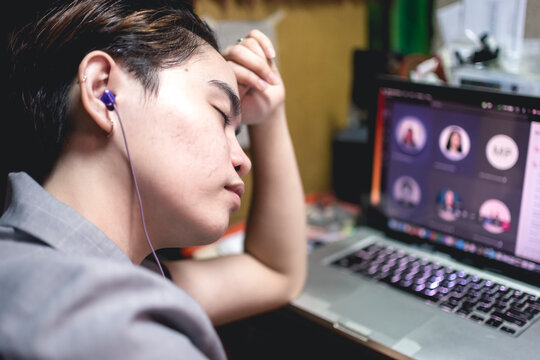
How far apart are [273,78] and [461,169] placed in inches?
15.5

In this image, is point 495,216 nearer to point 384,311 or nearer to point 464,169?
point 464,169

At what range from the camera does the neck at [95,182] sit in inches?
27.0

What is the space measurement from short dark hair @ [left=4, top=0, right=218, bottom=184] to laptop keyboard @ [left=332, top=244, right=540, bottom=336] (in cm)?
56

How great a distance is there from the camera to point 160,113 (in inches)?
26.3

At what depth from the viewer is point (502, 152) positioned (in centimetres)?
92

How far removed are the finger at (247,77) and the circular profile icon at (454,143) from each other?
1.18ft

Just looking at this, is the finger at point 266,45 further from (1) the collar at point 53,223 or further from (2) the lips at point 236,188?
(1) the collar at point 53,223

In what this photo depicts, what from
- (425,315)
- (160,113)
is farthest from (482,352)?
(160,113)

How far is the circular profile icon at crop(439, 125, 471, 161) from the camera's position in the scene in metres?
0.96

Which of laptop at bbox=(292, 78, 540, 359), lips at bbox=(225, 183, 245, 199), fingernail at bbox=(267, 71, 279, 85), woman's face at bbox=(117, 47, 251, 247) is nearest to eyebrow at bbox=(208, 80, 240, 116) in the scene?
woman's face at bbox=(117, 47, 251, 247)

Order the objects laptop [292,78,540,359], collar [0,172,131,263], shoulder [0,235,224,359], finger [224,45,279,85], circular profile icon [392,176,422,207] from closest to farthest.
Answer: shoulder [0,235,224,359] → collar [0,172,131,263] → laptop [292,78,540,359] → finger [224,45,279,85] → circular profile icon [392,176,422,207]

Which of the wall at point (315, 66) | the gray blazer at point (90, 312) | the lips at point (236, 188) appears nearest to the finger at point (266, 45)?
the lips at point (236, 188)

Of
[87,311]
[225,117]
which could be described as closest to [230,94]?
[225,117]

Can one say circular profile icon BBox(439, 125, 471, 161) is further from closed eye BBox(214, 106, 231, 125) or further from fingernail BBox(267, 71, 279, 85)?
closed eye BBox(214, 106, 231, 125)
